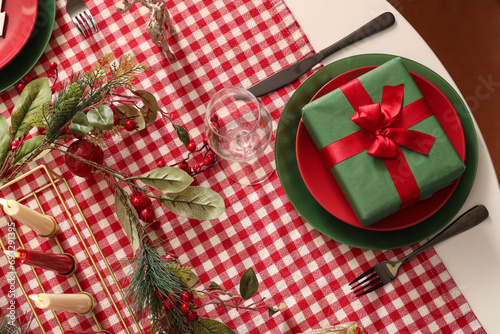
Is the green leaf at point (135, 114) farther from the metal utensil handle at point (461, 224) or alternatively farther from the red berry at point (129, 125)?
the metal utensil handle at point (461, 224)

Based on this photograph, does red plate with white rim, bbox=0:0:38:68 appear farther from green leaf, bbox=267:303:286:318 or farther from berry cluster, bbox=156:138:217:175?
green leaf, bbox=267:303:286:318

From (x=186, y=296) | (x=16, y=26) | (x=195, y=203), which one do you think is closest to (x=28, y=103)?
(x=16, y=26)

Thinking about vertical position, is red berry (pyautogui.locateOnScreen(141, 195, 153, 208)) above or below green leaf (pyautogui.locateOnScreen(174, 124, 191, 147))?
below

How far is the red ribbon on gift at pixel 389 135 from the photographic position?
2.79 feet

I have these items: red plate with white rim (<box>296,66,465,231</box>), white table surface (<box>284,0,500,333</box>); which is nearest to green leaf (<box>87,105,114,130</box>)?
red plate with white rim (<box>296,66,465,231</box>)

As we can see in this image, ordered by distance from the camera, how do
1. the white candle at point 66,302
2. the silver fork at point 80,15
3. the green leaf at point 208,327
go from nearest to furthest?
1. the white candle at point 66,302
2. the green leaf at point 208,327
3. the silver fork at point 80,15

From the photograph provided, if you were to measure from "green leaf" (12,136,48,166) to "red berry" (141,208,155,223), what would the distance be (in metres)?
0.25

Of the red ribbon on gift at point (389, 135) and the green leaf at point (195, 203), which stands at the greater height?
the green leaf at point (195, 203)

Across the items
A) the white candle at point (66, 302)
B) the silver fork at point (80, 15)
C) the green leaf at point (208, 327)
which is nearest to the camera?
the white candle at point (66, 302)

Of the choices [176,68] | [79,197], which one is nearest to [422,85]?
[176,68]

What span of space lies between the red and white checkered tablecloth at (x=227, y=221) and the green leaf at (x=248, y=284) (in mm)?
45

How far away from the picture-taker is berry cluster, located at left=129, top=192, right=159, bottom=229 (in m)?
0.96

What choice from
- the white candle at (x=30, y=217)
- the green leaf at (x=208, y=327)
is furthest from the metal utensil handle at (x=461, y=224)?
the white candle at (x=30, y=217)

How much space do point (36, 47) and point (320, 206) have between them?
2.36ft
